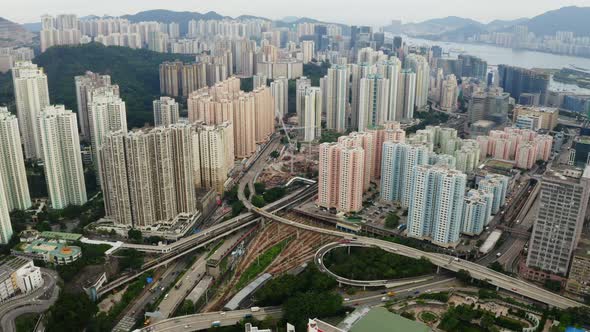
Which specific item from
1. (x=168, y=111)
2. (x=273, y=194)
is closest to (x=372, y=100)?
(x=273, y=194)

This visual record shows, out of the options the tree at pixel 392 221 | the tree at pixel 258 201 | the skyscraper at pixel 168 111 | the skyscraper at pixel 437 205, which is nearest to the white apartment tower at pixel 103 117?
the skyscraper at pixel 168 111

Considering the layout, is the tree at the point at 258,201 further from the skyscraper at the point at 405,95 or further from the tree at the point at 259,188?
the skyscraper at the point at 405,95

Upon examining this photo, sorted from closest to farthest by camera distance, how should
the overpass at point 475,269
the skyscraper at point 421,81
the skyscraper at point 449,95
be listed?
the overpass at point 475,269, the skyscraper at point 421,81, the skyscraper at point 449,95

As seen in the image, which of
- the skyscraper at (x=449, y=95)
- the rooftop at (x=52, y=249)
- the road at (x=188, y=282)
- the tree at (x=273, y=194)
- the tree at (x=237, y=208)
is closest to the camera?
the road at (x=188, y=282)

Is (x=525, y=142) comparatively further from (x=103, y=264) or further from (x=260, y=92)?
(x=103, y=264)

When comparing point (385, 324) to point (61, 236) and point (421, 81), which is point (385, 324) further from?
point (421, 81)

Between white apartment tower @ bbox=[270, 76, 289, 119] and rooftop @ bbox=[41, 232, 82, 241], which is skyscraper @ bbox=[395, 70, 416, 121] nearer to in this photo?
white apartment tower @ bbox=[270, 76, 289, 119]

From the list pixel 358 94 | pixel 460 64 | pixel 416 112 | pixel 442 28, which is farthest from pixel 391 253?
pixel 442 28
